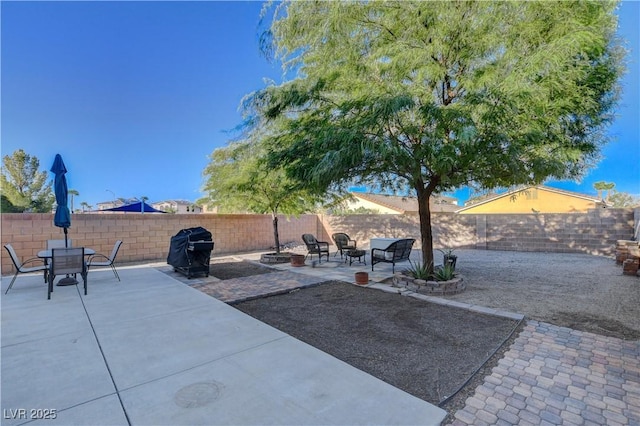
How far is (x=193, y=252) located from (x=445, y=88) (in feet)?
21.0

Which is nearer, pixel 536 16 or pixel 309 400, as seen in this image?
pixel 309 400

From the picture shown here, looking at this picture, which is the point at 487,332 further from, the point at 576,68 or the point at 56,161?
the point at 56,161

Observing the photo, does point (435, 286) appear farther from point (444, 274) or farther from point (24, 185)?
point (24, 185)

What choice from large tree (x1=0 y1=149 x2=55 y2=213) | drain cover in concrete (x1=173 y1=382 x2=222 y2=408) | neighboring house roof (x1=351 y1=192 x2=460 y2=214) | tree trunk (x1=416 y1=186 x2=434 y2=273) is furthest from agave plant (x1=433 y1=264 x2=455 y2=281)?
large tree (x1=0 y1=149 x2=55 y2=213)

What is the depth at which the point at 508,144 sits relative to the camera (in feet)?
14.4

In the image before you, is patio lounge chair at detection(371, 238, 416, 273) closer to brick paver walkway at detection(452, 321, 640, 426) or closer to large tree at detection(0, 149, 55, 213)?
brick paver walkway at detection(452, 321, 640, 426)

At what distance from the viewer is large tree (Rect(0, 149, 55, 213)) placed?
20.6 metres

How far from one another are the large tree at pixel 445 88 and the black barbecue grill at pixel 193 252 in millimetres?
2940

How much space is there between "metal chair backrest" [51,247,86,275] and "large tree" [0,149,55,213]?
2165cm

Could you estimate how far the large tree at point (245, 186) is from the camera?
8.20 meters

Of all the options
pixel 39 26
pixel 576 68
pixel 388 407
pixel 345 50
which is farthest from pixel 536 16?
pixel 39 26

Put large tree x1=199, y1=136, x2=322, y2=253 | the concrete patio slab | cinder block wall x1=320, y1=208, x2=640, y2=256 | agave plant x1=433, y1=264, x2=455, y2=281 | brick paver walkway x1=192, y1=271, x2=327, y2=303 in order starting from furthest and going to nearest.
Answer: cinder block wall x1=320, y1=208, x2=640, y2=256 → large tree x1=199, y1=136, x2=322, y2=253 → agave plant x1=433, y1=264, x2=455, y2=281 → brick paver walkway x1=192, y1=271, x2=327, y2=303 → the concrete patio slab

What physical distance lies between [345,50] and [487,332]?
16.6 ft

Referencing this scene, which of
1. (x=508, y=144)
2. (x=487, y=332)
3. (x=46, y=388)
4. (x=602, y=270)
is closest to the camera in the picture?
(x=46, y=388)
